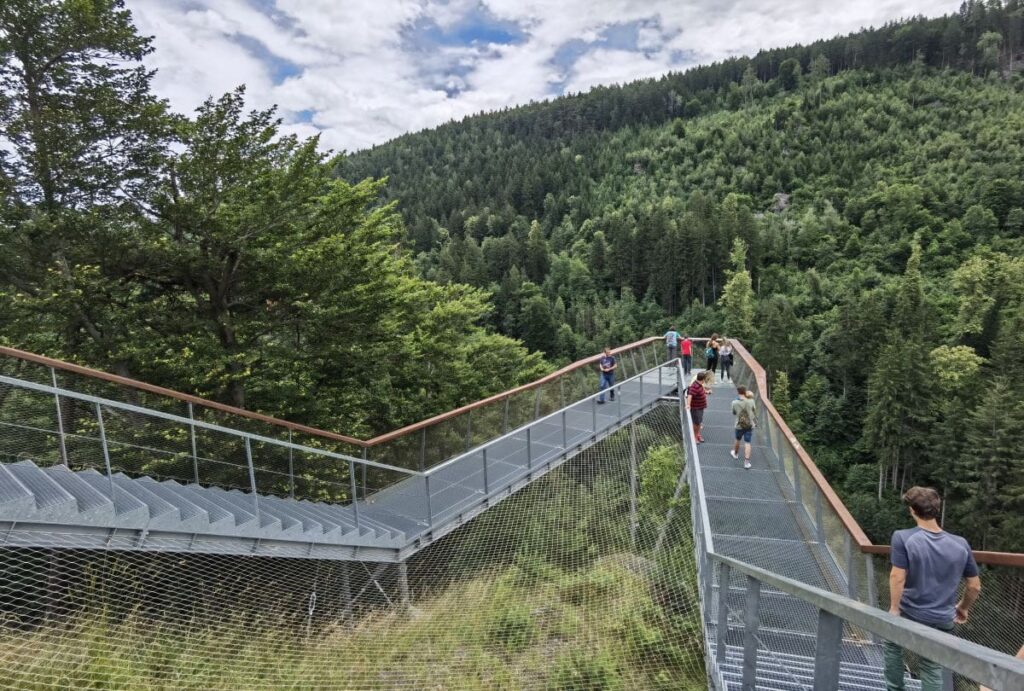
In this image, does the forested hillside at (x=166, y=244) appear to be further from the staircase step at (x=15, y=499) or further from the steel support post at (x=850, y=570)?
the steel support post at (x=850, y=570)

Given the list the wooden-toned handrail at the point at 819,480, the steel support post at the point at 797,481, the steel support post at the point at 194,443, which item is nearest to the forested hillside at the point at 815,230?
the wooden-toned handrail at the point at 819,480

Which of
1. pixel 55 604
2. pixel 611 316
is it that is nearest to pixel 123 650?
pixel 55 604

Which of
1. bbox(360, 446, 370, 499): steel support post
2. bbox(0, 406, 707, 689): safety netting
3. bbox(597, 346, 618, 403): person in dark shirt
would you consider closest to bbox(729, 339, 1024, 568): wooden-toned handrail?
bbox(0, 406, 707, 689): safety netting

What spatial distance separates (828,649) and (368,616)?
5637 mm

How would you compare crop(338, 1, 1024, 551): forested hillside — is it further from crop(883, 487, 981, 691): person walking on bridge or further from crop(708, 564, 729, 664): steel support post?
crop(883, 487, 981, 691): person walking on bridge

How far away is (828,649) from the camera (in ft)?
6.86

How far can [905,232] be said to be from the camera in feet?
281

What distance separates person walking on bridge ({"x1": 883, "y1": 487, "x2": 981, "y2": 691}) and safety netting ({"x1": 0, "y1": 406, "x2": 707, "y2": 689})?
224cm

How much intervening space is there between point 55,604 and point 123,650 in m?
0.86

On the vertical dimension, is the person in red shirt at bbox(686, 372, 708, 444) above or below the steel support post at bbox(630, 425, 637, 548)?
above

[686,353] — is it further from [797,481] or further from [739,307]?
[739,307]

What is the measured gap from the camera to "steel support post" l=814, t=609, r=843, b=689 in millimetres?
2064

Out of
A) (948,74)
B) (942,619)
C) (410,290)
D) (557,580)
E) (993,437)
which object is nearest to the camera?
(942,619)

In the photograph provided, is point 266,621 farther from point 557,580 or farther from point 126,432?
point 557,580
